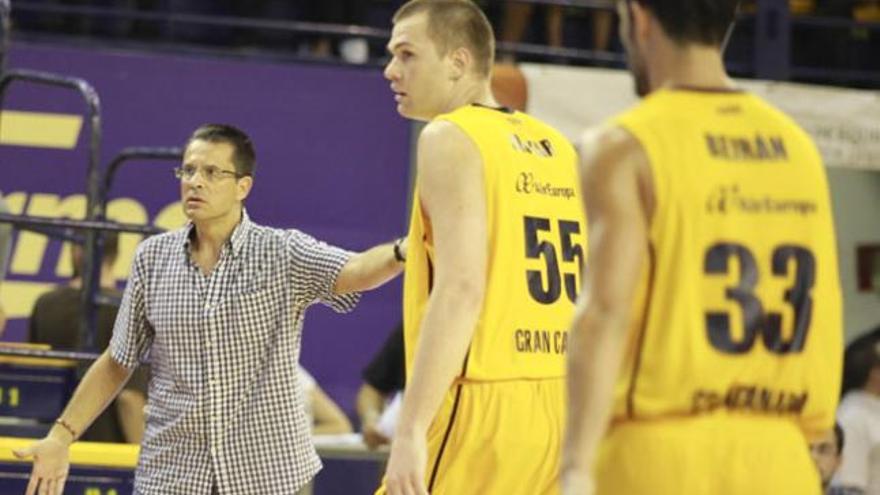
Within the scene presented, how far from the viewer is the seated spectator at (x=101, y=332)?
26.2 feet

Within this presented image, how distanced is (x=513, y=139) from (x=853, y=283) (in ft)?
31.2

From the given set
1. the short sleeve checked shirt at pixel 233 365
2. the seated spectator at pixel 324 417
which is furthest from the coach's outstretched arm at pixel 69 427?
the seated spectator at pixel 324 417

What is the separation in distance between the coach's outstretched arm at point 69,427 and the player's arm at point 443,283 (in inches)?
64.9

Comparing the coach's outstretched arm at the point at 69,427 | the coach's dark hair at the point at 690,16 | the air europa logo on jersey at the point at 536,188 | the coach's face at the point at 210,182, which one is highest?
the coach's dark hair at the point at 690,16

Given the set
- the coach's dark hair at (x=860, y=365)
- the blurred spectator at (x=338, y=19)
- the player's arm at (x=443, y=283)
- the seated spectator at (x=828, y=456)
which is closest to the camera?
the player's arm at (x=443, y=283)

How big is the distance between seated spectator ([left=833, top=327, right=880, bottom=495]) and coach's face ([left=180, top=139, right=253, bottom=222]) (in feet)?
15.2

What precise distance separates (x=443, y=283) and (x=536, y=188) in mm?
503

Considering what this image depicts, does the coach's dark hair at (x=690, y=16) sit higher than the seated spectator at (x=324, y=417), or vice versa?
the coach's dark hair at (x=690, y=16)

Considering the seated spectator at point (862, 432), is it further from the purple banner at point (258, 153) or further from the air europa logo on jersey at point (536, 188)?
the air europa logo on jersey at point (536, 188)

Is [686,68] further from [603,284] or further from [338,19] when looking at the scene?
[338,19]

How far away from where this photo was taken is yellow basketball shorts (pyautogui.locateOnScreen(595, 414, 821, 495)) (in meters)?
3.29

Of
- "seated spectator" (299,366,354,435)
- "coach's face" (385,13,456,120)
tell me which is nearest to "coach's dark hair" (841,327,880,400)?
"seated spectator" (299,366,354,435)

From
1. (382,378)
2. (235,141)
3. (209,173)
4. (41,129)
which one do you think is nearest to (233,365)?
(209,173)

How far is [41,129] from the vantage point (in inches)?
441
